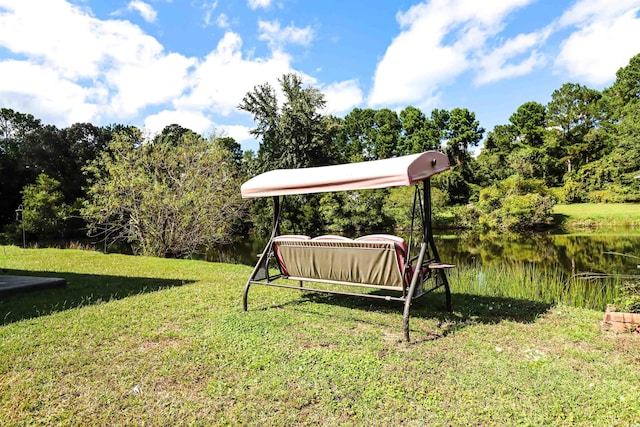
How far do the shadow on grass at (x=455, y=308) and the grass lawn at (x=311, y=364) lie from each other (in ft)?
0.10

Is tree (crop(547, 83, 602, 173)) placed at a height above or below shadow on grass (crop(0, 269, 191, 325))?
above

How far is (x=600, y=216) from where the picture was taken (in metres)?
23.9

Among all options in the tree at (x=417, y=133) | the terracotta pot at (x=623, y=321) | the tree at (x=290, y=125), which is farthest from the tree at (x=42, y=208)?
the tree at (x=417, y=133)

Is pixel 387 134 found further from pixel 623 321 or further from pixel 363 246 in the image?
pixel 623 321

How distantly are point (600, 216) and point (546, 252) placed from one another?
42.5 ft

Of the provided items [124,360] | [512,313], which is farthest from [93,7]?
[512,313]

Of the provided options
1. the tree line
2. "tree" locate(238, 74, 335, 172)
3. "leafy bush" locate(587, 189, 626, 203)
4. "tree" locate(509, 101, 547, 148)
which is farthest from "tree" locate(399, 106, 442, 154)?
"tree" locate(238, 74, 335, 172)

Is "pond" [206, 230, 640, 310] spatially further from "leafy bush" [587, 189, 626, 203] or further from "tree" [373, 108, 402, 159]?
"tree" [373, 108, 402, 159]

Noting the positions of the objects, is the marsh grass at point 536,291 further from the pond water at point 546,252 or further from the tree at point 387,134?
the tree at point 387,134

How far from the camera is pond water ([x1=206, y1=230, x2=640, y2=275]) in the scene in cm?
1127

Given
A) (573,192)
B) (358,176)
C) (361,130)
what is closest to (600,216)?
(573,192)

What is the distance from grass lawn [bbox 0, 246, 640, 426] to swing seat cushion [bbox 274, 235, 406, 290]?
17.4 inches

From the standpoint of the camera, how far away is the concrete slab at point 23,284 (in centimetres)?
530

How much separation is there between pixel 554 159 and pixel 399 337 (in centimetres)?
3848
